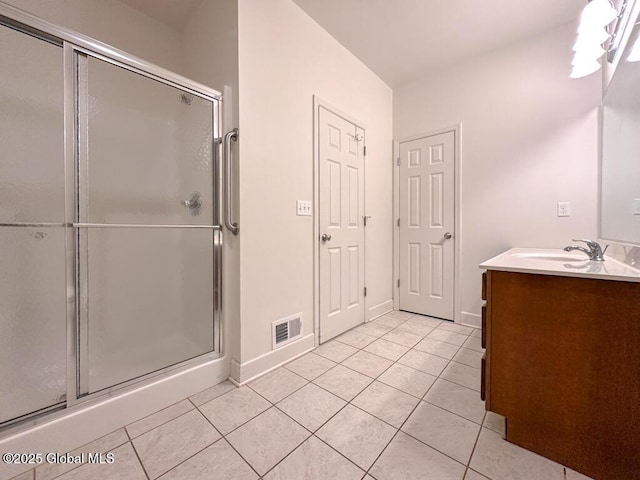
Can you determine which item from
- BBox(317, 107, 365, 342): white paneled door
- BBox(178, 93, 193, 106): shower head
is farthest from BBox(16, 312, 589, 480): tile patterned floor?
BBox(178, 93, 193, 106): shower head

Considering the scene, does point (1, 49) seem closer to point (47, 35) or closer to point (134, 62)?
point (47, 35)

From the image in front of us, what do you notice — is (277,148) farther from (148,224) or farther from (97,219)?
(97,219)

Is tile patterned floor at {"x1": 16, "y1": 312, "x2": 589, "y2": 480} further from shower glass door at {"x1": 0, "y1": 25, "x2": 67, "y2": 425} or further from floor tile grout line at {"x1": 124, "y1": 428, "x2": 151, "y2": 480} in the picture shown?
shower glass door at {"x1": 0, "y1": 25, "x2": 67, "y2": 425}

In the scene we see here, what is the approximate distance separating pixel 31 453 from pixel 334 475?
1226 millimetres

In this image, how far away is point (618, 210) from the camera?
1.55 m

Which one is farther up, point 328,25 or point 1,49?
point 328,25

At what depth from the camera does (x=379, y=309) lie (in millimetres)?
2850

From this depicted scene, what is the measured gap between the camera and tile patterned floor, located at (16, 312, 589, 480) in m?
1.02

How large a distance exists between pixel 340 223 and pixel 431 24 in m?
1.75

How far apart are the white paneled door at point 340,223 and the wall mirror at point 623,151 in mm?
1713

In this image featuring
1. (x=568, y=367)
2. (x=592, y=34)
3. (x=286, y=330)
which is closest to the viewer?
(x=568, y=367)

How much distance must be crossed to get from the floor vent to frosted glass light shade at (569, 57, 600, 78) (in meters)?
2.61

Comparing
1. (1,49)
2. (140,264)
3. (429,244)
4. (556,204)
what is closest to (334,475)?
(140,264)

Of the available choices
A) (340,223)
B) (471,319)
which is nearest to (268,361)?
→ (340,223)
